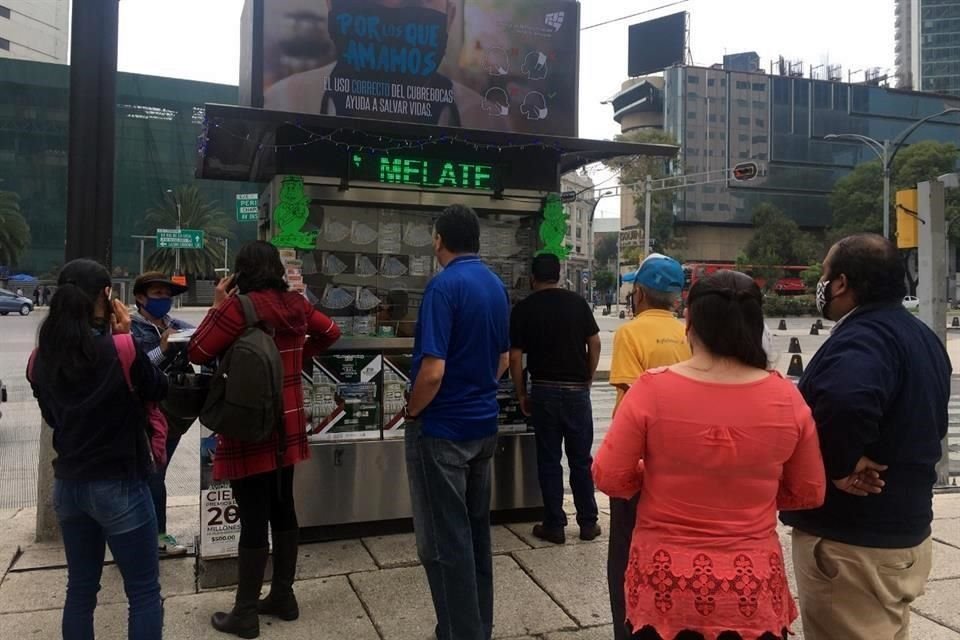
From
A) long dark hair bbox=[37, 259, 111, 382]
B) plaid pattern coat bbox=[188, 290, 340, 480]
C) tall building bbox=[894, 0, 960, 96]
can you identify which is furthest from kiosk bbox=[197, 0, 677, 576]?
tall building bbox=[894, 0, 960, 96]

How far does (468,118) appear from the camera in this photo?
514 centimetres

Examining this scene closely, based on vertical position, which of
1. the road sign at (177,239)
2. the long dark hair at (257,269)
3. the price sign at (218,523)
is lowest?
the price sign at (218,523)

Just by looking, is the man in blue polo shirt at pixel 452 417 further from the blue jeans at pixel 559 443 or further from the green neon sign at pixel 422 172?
the green neon sign at pixel 422 172

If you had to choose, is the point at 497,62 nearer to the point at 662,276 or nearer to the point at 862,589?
the point at 662,276

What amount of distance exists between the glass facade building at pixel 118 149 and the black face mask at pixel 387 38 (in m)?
59.5

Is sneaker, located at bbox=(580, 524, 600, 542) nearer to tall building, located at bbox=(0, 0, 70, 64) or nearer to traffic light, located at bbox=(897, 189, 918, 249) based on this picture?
traffic light, located at bbox=(897, 189, 918, 249)

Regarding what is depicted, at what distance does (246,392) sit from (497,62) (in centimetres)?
321

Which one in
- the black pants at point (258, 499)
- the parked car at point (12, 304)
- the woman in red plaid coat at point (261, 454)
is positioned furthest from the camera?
the parked car at point (12, 304)

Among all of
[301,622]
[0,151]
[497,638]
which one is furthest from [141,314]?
[0,151]

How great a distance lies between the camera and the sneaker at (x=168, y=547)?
4312 millimetres

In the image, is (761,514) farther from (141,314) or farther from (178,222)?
(178,222)

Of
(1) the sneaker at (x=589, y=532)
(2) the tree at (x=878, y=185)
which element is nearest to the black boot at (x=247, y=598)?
(1) the sneaker at (x=589, y=532)

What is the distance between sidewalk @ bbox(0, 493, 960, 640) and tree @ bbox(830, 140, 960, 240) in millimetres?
58878

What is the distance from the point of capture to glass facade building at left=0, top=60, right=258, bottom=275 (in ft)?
201
